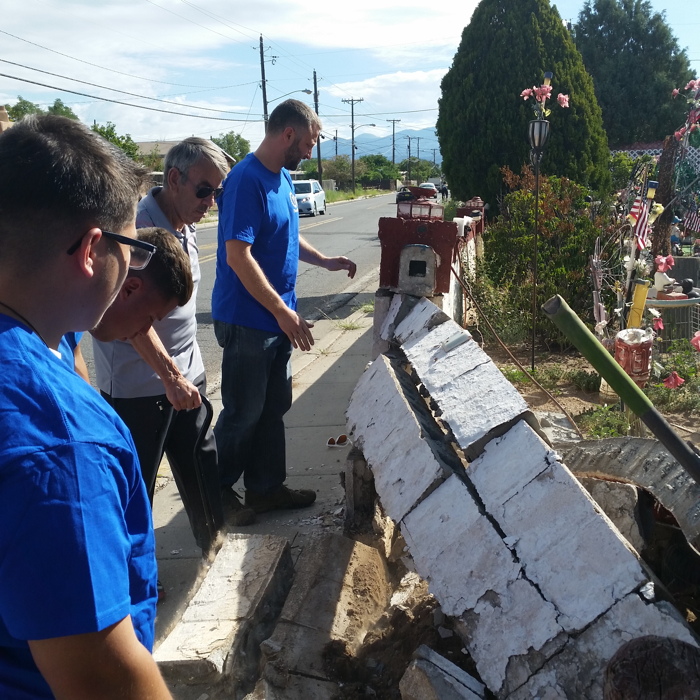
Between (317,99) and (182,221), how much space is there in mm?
54655

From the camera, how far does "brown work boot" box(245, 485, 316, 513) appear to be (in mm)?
3904

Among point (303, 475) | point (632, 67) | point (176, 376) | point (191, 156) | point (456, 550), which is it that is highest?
point (632, 67)

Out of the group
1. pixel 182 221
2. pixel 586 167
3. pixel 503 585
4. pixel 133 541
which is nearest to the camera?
pixel 133 541

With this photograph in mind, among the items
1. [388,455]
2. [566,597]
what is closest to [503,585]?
[566,597]

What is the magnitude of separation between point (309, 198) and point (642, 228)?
2798 centimetres

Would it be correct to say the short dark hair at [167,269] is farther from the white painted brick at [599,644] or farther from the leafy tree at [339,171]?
the leafy tree at [339,171]

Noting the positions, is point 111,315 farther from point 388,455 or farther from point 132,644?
point 132,644

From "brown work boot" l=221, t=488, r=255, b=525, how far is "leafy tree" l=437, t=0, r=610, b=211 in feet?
30.9

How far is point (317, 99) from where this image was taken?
54469 mm

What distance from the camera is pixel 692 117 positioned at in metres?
5.56

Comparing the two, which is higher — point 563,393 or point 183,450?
point 183,450

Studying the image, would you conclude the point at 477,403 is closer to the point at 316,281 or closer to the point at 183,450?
the point at 183,450

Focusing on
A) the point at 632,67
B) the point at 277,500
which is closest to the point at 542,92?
the point at 277,500

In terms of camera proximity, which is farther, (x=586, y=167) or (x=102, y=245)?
(x=586, y=167)
